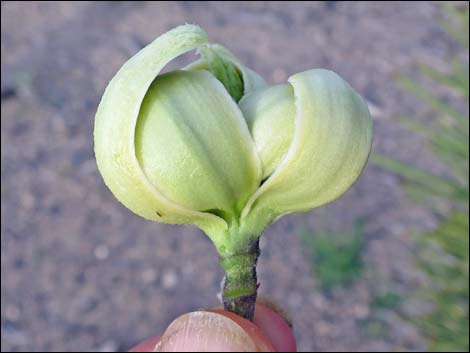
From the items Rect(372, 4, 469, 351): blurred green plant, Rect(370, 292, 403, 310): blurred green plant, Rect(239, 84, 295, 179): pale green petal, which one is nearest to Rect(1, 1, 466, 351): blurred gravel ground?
Rect(370, 292, 403, 310): blurred green plant

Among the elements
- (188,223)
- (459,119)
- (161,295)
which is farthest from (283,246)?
(188,223)

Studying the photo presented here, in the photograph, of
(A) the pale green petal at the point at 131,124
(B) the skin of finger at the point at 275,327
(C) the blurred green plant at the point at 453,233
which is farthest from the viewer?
(C) the blurred green plant at the point at 453,233

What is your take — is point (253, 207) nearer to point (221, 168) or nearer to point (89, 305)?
point (221, 168)

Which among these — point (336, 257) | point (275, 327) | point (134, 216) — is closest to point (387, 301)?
point (336, 257)

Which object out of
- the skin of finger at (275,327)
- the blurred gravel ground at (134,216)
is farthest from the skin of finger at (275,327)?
the blurred gravel ground at (134,216)

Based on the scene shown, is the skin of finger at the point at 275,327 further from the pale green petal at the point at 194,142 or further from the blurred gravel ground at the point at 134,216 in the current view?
the blurred gravel ground at the point at 134,216

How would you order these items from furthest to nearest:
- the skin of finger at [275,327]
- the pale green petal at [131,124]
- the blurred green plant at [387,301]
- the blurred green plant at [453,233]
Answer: the blurred green plant at [387,301], the blurred green plant at [453,233], the skin of finger at [275,327], the pale green petal at [131,124]

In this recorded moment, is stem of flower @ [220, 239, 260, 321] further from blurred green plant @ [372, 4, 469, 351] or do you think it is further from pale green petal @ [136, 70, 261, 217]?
blurred green plant @ [372, 4, 469, 351]
